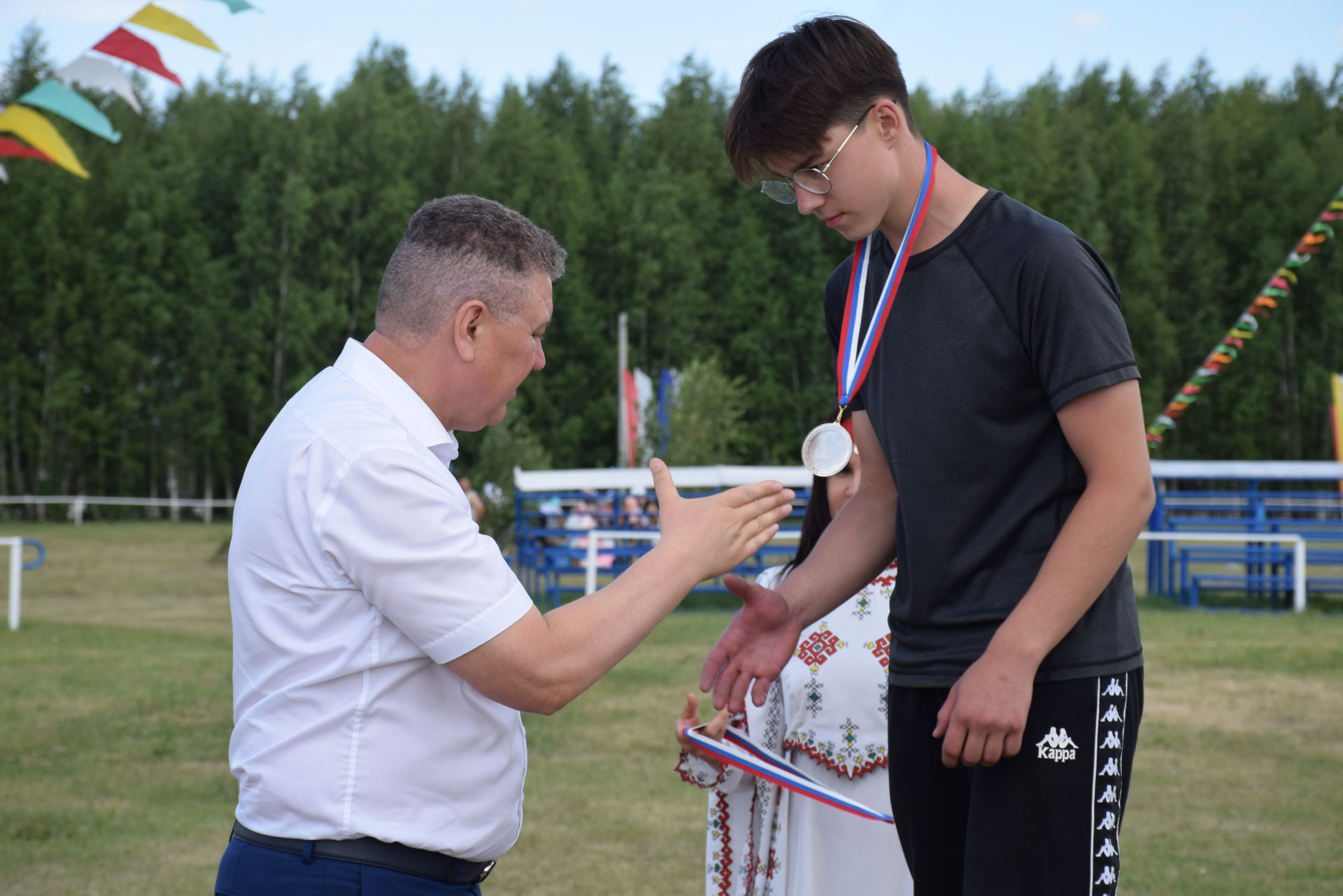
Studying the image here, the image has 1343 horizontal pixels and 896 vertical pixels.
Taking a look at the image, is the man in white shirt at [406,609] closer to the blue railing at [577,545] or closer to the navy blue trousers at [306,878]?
the navy blue trousers at [306,878]

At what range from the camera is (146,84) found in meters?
44.4

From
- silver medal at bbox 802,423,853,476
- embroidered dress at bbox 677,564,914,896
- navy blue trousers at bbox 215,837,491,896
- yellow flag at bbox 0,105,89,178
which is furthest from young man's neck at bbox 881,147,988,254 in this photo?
yellow flag at bbox 0,105,89,178

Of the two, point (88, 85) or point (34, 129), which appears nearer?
point (34, 129)

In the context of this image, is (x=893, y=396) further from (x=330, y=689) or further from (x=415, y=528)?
(x=330, y=689)

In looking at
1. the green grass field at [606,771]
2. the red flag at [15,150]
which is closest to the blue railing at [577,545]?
the green grass field at [606,771]

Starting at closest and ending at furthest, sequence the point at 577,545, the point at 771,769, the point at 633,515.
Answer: the point at 771,769 → the point at 577,545 → the point at 633,515

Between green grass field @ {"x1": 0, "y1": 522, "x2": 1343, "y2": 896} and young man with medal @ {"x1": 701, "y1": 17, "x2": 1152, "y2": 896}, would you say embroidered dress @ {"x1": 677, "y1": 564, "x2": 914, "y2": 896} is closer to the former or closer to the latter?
young man with medal @ {"x1": 701, "y1": 17, "x2": 1152, "y2": 896}

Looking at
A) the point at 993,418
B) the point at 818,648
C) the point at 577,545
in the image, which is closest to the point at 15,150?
the point at 818,648

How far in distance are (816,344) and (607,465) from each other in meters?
8.40

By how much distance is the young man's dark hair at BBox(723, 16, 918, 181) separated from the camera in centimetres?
186

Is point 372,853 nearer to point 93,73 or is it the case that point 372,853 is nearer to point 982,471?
point 982,471

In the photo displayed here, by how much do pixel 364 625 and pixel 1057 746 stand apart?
1.04m

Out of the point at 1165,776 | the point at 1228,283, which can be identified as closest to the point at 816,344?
the point at 1228,283

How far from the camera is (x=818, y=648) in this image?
3.51 m
